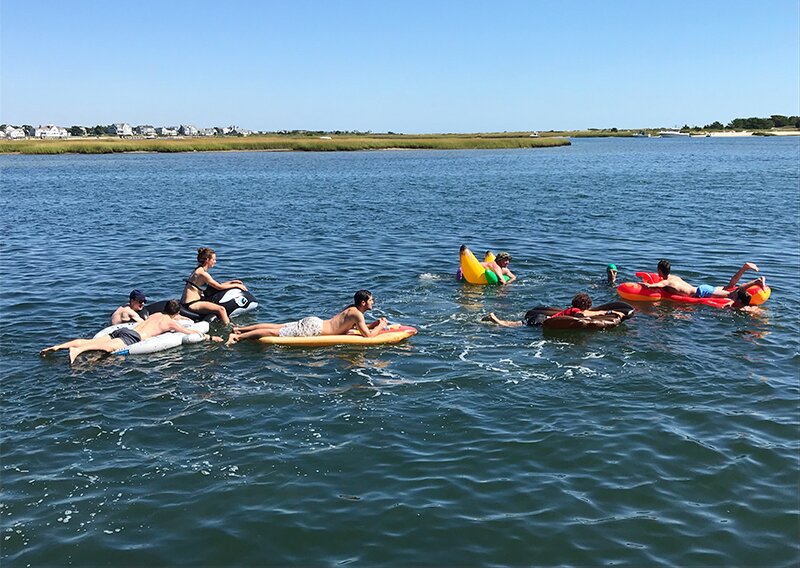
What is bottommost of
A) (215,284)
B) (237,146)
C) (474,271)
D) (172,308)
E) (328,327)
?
(328,327)

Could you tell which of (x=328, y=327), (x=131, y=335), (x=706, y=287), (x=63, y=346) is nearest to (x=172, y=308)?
(x=131, y=335)

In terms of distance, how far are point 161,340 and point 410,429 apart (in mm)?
6550

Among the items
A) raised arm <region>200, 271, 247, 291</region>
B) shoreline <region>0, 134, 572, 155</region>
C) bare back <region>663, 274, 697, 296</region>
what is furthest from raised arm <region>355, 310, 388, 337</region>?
shoreline <region>0, 134, 572, 155</region>

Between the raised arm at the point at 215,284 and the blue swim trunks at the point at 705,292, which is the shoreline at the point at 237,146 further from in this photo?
the blue swim trunks at the point at 705,292

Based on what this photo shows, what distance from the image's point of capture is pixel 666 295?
18.6 metres

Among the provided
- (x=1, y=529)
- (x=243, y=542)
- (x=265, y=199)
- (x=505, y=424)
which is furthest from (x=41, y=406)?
(x=265, y=199)

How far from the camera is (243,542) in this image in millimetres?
8336

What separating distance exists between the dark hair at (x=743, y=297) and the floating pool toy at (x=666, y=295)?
0.31m

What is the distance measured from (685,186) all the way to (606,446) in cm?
4733

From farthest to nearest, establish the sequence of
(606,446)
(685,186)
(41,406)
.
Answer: (685,186) → (41,406) → (606,446)

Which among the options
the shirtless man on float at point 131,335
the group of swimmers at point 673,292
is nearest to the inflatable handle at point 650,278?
the group of swimmers at point 673,292

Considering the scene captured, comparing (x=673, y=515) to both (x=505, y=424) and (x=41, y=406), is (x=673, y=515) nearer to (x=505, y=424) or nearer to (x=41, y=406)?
(x=505, y=424)

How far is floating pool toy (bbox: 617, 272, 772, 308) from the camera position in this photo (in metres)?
17.9

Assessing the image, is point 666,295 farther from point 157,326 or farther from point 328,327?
point 157,326
